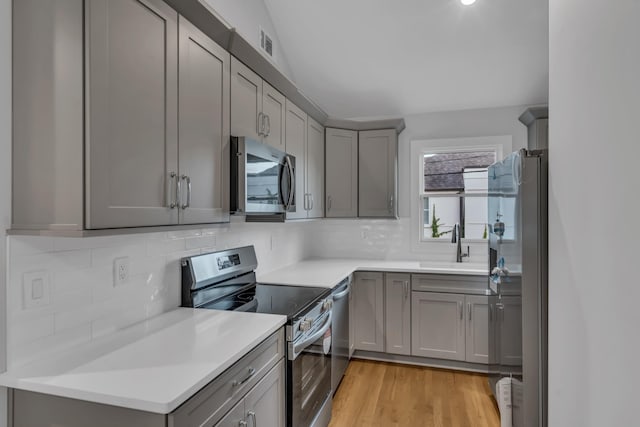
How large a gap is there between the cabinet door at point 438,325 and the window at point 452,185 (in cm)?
80

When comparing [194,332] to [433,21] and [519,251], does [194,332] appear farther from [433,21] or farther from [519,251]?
[433,21]

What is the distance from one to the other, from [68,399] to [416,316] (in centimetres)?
268

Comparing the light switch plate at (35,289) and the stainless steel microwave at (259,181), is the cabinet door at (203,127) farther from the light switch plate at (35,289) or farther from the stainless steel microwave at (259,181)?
the light switch plate at (35,289)

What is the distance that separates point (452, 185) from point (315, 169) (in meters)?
1.51

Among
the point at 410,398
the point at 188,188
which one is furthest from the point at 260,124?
the point at 410,398

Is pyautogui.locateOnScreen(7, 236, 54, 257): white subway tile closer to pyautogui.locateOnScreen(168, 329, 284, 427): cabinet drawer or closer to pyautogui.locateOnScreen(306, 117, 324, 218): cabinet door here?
pyautogui.locateOnScreen(168, 329, 284, 427): cabinet drawer

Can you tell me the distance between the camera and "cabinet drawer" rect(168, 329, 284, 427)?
106 cm

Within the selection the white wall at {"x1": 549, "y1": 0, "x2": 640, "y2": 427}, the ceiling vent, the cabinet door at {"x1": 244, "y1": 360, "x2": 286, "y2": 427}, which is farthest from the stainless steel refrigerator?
the ceiling vent

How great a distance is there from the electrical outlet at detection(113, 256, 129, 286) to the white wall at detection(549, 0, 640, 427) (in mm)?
1804

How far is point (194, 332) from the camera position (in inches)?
60.1

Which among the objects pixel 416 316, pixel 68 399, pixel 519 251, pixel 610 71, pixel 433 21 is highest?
pixel 433 21

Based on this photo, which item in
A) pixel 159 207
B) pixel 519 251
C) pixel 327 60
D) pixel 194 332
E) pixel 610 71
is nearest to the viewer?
pixel 610 71

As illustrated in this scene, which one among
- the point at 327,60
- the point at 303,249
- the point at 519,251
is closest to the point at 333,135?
the point at 327,60

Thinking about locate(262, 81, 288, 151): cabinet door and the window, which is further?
the window
